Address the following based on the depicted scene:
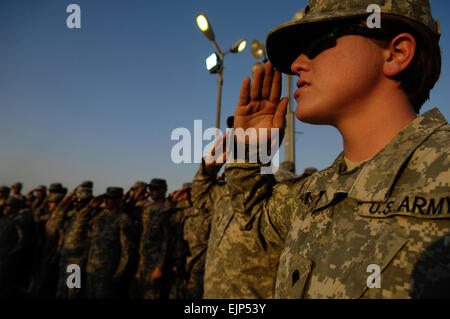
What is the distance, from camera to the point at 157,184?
26.7 feet

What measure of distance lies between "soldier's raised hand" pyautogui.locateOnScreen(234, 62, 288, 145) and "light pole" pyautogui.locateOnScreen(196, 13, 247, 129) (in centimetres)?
557

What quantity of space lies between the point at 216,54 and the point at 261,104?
598cm

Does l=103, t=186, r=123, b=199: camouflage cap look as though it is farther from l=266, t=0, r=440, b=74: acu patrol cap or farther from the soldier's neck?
the soldier's neck

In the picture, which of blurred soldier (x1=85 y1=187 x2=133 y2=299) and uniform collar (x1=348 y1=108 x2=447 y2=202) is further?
blurred soldier (x1=85 y1=187 x2=133 y2=299)

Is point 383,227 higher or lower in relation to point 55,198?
lower

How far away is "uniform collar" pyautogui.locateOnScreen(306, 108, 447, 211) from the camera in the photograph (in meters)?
1.08

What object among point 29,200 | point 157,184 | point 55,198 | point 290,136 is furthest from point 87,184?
point 290,136

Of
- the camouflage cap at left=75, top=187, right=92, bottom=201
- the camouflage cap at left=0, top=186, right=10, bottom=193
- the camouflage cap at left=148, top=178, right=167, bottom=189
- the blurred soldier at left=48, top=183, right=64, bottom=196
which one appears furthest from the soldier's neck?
the camouflage cap at left=0, top=186, right=10, bottom=193

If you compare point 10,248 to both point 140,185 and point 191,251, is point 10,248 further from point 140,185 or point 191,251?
point 191,251

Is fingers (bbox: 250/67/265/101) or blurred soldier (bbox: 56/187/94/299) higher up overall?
fingers (bbox: 250/67/265/101)

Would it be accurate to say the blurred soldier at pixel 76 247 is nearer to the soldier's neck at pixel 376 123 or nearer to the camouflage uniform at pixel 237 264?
the camouflage uniform at pixel 237 264
